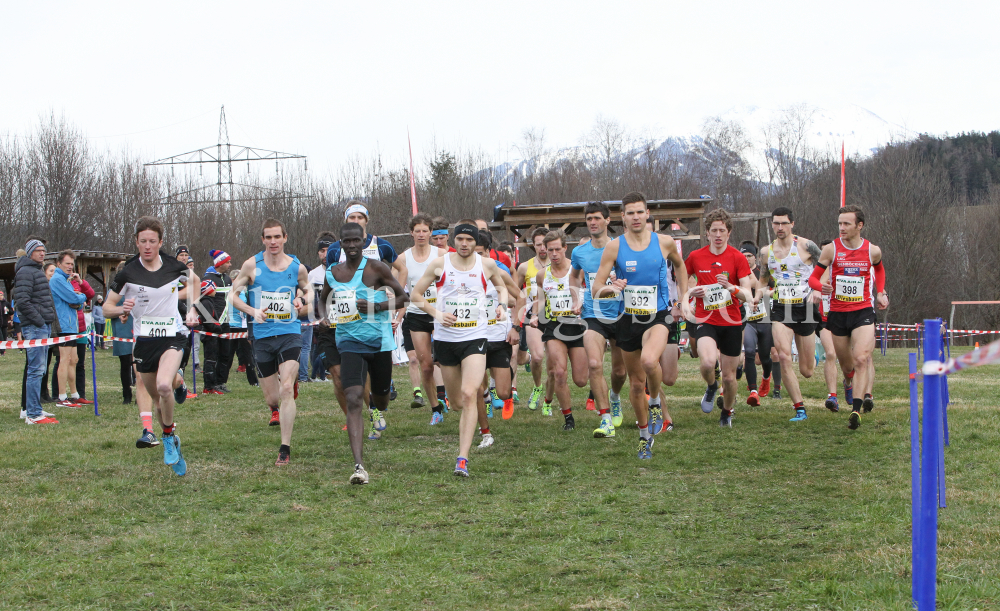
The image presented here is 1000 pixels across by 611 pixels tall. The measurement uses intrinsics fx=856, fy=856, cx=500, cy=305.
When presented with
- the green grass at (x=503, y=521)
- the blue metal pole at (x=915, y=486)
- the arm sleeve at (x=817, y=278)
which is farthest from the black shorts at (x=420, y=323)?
the blue metal pole at (x=915, y=486)

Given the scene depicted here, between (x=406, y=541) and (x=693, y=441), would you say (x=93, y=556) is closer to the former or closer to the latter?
(x=406, y=541)

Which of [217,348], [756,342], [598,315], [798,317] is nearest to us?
[598,315]

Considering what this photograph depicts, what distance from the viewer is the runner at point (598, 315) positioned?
8742 millimetres

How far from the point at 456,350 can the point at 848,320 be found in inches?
174

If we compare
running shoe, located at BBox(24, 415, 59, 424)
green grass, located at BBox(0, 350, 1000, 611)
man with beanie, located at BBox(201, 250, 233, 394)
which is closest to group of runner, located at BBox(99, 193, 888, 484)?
green grass, located at BBox(0, 350, 1000, 611)

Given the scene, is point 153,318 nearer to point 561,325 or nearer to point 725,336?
point 561,325

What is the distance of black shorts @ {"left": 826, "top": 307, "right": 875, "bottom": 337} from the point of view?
910 centimetres

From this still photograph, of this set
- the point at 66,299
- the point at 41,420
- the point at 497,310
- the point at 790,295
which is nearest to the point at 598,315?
the point at 497,310

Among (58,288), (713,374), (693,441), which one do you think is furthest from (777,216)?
(58,288)

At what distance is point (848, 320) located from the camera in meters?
9.20

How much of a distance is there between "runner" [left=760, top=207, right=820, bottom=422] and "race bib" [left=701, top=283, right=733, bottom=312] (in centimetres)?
154

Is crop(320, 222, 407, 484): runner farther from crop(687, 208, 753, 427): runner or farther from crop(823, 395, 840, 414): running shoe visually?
crop(823, 395, 840, 414): running shoe

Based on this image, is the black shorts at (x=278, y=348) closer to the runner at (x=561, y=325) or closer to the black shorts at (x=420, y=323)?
the black shorts at (x=420, y=323)

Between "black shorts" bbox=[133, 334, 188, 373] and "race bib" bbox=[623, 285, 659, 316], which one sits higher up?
"race bib" bbox=[623, 285, 659, 316]
